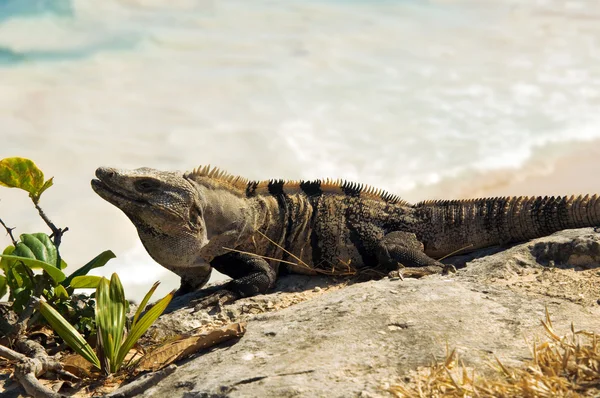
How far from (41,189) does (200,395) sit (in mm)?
2804

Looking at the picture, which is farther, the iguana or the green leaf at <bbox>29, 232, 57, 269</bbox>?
the iguana

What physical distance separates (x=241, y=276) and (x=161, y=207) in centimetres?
92

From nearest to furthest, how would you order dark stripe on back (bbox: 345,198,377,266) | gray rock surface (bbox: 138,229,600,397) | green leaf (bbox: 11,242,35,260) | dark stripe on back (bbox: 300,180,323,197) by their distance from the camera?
gray rock surface (bbox: 138,229,600,397)
green leaf (bbox: 11,242,35,260)
dark stripe on back (bbox: 345,198,377,266)
dark stripe on back (bbox: 300,180,323,197)

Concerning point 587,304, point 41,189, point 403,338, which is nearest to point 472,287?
point 587,304

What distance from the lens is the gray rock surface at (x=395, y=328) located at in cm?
460

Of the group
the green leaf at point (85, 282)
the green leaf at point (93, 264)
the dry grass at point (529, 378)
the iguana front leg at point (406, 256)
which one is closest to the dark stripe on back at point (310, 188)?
the iguana front leg at point (406, 256)

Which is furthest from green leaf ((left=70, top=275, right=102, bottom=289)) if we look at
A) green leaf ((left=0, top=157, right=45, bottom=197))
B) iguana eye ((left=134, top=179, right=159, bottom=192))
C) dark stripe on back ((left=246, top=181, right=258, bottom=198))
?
dark stripe on back ((left=246, top=181, right=258, bottom=198))

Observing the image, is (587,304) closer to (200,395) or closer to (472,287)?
(472,287)

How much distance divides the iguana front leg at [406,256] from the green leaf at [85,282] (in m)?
2.34

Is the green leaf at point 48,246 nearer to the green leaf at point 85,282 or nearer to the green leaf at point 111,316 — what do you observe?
the green leaf at point 85,282

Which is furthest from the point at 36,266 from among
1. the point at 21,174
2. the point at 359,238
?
the point at 359,238

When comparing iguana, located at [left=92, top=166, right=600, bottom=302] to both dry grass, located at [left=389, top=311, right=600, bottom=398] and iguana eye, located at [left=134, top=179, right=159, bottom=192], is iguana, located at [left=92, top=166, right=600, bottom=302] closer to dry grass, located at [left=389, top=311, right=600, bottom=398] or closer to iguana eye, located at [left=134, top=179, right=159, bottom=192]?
iguana eye, located at [left=134, top=179, right=159, bottom=192]

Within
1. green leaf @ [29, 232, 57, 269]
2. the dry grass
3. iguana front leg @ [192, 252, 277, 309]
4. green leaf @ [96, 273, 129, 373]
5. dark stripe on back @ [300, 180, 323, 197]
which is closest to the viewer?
the dry grass

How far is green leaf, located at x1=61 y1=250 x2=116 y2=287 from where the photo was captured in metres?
6.52
